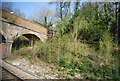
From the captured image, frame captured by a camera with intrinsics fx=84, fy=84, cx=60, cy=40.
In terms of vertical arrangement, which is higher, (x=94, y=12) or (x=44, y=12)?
(x=44, y=12)

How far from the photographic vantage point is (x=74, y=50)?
6.63m

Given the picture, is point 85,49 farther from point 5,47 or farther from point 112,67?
point 5,47

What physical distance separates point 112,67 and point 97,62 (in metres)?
0.78

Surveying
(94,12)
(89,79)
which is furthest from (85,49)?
(94,12)

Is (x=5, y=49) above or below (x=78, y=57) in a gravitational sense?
above

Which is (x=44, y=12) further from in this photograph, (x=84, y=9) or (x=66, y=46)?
(x=66, y=46)

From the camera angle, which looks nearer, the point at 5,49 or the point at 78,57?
the point at 78,57

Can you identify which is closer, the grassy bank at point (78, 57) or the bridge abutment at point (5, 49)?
the grassy bank at point (78, 57)

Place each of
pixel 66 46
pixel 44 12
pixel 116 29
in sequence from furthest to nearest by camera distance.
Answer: pixel 44 12, pixel 116 29, pixel 66 46

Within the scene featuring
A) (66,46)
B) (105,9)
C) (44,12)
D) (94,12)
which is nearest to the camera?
(66,46)


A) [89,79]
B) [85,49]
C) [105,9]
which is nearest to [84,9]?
[105,9]

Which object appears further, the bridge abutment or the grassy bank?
the bridge abutment

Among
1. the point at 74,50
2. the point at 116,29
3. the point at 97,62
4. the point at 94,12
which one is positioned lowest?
the point at 97,62

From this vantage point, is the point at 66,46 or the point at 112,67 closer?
the point at 112,67
